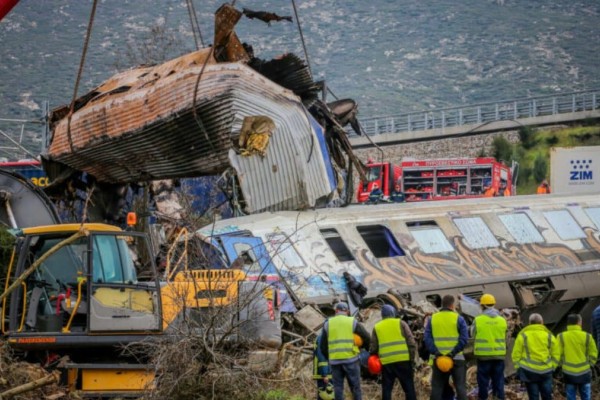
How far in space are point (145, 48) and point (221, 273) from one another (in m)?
24.0

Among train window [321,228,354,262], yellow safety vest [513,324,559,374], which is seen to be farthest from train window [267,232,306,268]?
yellow safety vest [513,324,559,374]

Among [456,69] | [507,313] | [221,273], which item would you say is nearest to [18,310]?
[221,273]

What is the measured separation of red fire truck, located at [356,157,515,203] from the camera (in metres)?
40.0

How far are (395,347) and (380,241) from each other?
19.9ft

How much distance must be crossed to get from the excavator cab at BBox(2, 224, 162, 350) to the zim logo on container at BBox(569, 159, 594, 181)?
24.3m

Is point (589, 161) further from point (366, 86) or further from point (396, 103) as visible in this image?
point (366, 86)

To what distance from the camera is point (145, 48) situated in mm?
38062

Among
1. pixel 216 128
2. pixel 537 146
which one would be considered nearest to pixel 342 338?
pixel 216 128

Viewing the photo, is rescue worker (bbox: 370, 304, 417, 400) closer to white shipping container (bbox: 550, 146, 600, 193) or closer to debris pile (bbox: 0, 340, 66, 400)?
debris pile (bbox: 0, 340, 66, 400)

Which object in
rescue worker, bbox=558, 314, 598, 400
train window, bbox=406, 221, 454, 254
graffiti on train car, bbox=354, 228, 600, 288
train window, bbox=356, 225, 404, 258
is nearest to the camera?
rescue worker, bbox=558, 314, 598, 400

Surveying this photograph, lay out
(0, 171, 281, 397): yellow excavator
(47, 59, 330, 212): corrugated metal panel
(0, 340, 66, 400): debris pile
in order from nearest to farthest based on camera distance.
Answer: (0, 340, 66, 400): debris pile
(0, 171, 281, 397): yellow excavator
(47, 59, 330, 212): corrugated metal panel

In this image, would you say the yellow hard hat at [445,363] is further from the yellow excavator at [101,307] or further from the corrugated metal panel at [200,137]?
the corrugated metal panel at [200,137]

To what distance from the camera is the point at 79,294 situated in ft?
47.9

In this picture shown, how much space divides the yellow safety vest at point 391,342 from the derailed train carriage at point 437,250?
106 inches
